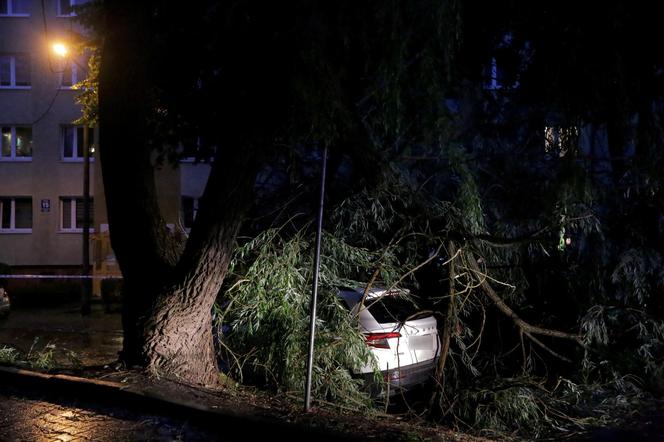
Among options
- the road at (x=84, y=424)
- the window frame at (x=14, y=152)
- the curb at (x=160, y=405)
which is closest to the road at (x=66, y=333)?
the curb at (x=160, y=405)

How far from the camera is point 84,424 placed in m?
6.06

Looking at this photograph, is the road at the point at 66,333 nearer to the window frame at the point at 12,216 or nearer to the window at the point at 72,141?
the window frame at the point at 12,216

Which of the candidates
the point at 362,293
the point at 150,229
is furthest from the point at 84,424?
the point at 362,293

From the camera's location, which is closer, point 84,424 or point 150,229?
point 84,424

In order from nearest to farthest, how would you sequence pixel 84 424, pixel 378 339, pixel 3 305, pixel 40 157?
pixel 84 424 < pixel 378 339 < pixel 3 305 < pixel 40 157

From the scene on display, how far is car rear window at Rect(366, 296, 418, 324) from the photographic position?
7.98m

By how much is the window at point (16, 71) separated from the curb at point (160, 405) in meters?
19.7

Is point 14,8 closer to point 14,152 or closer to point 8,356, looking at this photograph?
point 14,152

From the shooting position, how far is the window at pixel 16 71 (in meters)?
24.5

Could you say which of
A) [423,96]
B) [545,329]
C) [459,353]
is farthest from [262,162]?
[545,329]

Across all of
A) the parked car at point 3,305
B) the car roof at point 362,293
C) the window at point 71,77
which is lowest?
the parked car at point 3,305

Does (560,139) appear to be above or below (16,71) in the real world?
below

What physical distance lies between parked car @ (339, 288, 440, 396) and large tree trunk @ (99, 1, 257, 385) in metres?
1.69

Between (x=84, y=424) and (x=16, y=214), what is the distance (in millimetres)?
20816
